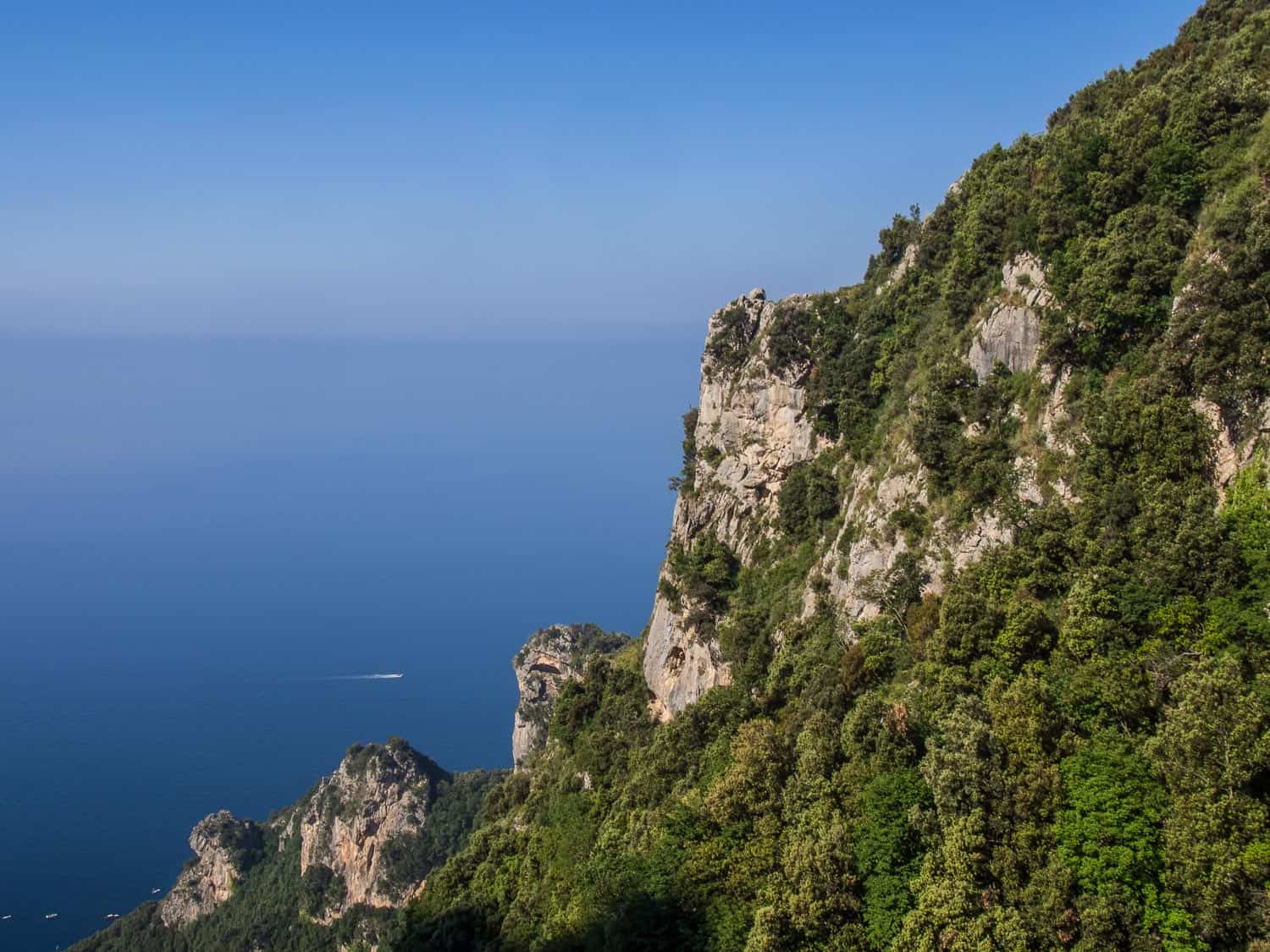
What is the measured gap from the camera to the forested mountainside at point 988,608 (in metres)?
18.6

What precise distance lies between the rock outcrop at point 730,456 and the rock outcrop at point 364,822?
33.8 metres

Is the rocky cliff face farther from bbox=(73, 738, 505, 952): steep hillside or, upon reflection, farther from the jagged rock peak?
bbox=(73, 738, 505, 952): steep hillside

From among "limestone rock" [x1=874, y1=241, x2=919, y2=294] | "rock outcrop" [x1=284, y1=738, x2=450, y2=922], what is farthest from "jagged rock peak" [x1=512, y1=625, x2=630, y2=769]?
"limestone rock" [x1=874, y1=241, x2=919, y2=294]

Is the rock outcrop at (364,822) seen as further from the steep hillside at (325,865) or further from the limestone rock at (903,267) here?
the limestone rock at (903,267)

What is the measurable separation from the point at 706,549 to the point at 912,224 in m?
17.2

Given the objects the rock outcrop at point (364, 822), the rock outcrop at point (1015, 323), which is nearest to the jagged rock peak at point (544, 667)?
the rock outcrop at point (364, 822)

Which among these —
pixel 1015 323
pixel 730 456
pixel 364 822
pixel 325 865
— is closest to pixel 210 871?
pixel 325 865

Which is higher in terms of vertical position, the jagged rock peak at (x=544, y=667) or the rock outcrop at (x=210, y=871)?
the jagged rock peak at (x=544, y=667)

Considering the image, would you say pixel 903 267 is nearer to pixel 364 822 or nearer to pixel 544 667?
pixel 544 667

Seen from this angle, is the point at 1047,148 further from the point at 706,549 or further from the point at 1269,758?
the point at 1269,758

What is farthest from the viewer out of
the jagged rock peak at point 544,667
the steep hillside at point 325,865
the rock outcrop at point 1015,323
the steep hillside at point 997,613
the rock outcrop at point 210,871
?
the rock outcrop at point 210,871

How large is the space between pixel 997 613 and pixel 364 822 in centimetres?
5654

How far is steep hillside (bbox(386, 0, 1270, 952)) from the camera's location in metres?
18.5

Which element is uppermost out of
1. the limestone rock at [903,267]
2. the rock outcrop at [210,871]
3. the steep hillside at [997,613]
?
the limestone rock at [903,267]
